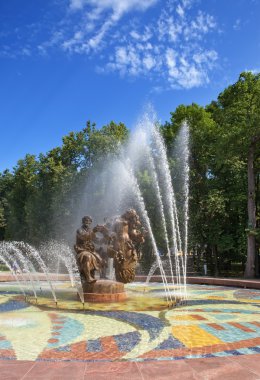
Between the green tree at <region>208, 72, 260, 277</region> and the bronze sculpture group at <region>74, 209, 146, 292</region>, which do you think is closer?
the bronze sculpture group at <region>74, 209, 146, 292</region>

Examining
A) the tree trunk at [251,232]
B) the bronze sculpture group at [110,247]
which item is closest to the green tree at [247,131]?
the tree trunk at [251,232]

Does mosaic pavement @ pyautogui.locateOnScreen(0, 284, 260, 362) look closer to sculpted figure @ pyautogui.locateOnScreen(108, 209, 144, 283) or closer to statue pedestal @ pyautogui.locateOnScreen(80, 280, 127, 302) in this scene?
statue pedestal @ pyautogui.locateOnScreen(80, 280, 127, 302)

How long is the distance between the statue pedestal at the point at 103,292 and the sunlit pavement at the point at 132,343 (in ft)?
5.64

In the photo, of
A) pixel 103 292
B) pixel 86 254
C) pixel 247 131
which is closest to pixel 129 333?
pixel 103 292

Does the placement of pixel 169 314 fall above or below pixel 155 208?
below

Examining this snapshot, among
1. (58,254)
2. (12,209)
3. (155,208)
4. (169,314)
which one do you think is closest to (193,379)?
(169,314)

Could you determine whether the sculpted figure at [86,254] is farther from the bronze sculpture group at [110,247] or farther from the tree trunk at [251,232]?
the tree trunk at [251,232]

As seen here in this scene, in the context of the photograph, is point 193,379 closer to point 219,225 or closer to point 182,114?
point 219,225

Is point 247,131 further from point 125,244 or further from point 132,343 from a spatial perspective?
point 132,343

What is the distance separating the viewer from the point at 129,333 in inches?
279

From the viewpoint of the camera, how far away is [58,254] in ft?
106

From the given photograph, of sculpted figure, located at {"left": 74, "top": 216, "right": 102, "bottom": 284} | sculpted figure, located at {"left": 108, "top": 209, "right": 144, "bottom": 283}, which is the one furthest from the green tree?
sculpted figure, located at {"left": 74, "top": 216, "right": 102, "bottom": 284}

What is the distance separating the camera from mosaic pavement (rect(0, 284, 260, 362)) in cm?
573

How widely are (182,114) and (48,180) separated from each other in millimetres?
14309
